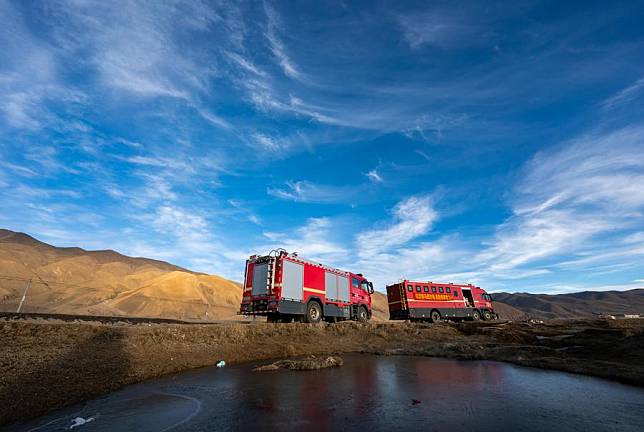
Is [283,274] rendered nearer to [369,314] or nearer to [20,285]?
[369,314]

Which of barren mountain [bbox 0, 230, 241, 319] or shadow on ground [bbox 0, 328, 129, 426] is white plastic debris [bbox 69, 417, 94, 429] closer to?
shadow on ground [bbox 0, 328, 129, 426]

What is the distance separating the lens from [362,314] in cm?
2088

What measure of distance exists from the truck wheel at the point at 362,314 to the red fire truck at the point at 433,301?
19.2ft

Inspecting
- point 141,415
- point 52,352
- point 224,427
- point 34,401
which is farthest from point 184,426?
point 52,352

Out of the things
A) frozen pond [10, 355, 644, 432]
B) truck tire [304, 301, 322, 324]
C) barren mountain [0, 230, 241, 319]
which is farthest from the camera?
barren mountain [0, 230, 241, 319]

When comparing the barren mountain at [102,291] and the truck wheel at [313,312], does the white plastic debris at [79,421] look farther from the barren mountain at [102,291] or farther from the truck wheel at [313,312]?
the barren mountain at [102,291]

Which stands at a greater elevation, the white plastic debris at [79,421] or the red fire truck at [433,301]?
the red fire truck at [433,301]

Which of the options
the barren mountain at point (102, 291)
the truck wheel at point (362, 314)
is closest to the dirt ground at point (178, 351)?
the truck wheel at point (362, 314)

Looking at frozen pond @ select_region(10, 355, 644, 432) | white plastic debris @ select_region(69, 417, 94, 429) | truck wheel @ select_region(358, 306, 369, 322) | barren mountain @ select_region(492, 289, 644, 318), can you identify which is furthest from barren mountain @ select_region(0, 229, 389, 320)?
barren mountain @ select_region(492, 289, 644, 318)

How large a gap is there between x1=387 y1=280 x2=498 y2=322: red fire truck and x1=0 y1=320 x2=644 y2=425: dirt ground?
10737 mm

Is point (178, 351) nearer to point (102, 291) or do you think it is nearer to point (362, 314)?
point (362, 314)

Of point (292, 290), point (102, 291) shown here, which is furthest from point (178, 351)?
point (102, 291)

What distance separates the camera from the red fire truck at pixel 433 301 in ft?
85.3

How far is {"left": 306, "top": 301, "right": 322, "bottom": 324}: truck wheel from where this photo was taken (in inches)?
639
